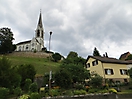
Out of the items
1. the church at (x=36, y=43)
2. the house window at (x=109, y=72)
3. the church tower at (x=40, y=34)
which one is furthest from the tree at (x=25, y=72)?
the church tower at (x=40, y=34)

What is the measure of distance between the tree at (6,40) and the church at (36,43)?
2158cm

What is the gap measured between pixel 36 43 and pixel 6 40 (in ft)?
89.7

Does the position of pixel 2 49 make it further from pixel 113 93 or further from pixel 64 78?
pixel 113 93

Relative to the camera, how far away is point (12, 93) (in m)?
18.3

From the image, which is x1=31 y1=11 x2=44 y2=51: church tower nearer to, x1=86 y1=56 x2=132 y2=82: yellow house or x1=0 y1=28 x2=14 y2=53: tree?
x1=0 y1=28 x2=14 y2=53: tree

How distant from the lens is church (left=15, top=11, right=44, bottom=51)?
91.8 meters

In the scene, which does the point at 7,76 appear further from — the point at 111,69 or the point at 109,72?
the point at 111,69

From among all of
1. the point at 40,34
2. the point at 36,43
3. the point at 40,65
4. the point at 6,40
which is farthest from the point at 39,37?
the point at 40,65

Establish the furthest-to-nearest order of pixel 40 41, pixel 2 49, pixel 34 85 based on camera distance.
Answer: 1. pixel 40 41
2. pixel 2 49
3. pixel 34 85

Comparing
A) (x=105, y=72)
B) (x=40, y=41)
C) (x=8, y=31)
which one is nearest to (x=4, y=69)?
(x=105, y=72)

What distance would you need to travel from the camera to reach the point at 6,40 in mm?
65938

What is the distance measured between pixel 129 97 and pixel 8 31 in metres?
67.5

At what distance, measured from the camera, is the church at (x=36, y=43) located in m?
91.8

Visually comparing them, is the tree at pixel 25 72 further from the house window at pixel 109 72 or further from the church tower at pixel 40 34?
the church tower at pixel 40 34
